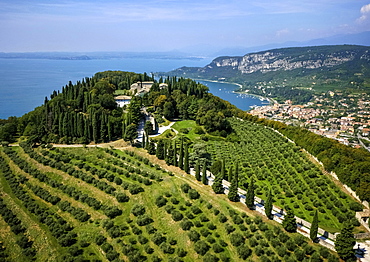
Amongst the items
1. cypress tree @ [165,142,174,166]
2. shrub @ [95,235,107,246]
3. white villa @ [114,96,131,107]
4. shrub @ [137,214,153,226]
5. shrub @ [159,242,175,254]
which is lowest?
shrub @ [95,235,107,246]

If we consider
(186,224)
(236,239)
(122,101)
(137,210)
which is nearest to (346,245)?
(236,239)

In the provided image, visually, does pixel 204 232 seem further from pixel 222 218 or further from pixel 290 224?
pixel 290 224

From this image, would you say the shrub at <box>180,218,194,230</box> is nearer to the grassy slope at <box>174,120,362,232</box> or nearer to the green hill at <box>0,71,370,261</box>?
the green hill at <box>0,71,370,261</box>

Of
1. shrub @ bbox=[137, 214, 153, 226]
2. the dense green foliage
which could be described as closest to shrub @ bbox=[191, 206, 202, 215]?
shrub @ bbox=[137, 214, 153, 226]

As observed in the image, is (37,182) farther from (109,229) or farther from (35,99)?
(35,99)

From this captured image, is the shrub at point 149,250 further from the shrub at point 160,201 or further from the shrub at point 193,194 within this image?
the shrub at point 193,194

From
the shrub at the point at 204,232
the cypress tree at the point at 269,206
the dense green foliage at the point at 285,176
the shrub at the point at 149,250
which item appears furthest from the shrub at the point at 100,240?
the dense green foliage at the point at 285,176

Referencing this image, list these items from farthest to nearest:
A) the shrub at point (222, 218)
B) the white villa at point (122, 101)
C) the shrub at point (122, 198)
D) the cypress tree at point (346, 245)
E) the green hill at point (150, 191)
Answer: the white villa at point (122, 101) < the shrub at point (122, 198) < the shrub at point (222, 218) < the green hill at point (150, 191) < the cypress tree at point (346, 245)
